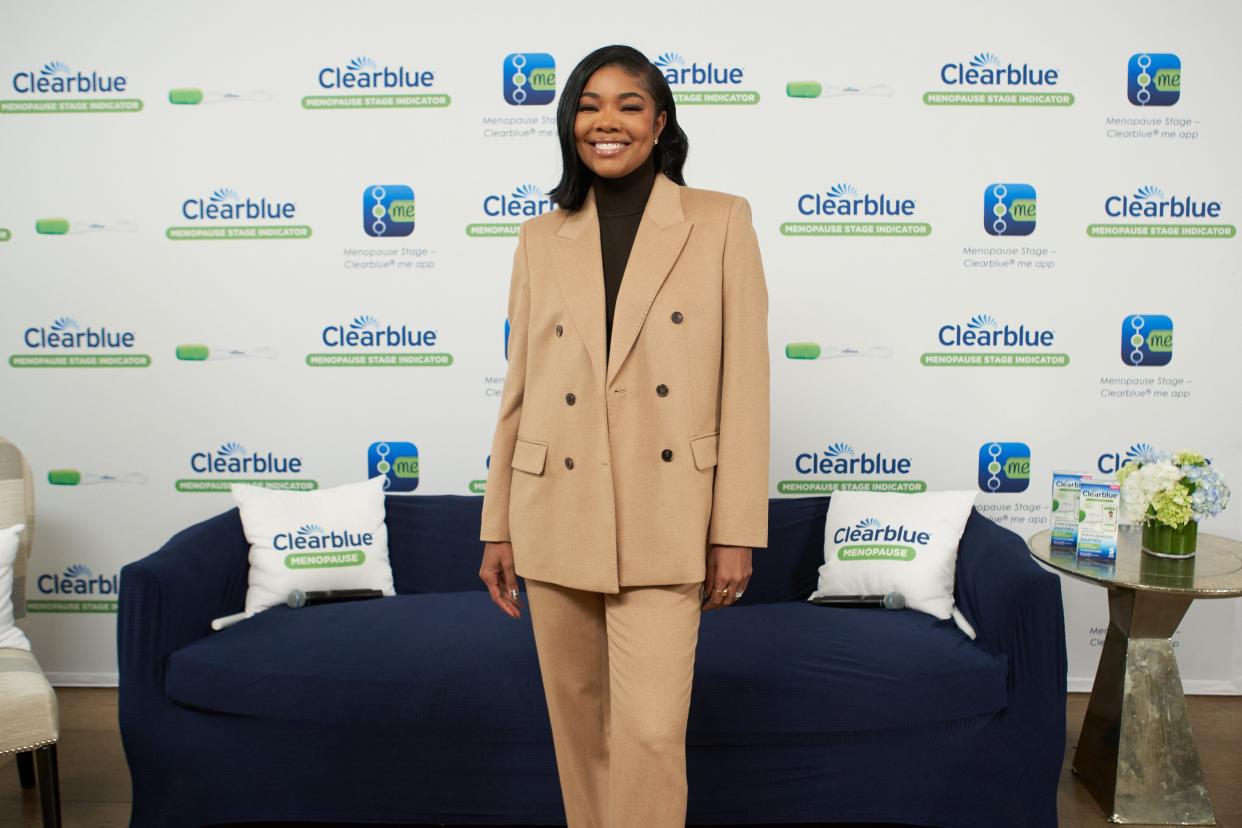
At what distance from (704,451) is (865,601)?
1482 millimetres

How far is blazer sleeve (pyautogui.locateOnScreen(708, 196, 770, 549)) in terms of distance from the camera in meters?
1.78

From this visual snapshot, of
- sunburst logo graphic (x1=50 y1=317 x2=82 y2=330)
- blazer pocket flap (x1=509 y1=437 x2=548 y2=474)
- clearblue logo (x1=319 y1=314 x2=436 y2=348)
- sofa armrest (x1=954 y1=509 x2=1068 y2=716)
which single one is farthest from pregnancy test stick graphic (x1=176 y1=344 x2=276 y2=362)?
sofa armrest (x1=954 y1=509 x2=1068 y2=716)

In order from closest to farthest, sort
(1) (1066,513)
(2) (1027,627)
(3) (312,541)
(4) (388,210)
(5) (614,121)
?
(5) (614,121) < (2) (1027,627) < (1) (1066,513) < (3) (312,541) < (4) (388,210)

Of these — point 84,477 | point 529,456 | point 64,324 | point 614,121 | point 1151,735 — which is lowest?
point 1151,735

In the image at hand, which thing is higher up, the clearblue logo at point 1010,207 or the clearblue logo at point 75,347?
the clearblue logo at point 1010,207

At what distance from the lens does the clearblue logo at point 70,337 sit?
3.69 m

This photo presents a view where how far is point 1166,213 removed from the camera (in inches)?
139

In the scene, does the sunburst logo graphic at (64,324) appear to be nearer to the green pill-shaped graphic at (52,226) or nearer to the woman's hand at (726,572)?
the green pill-shaped graphic at (52,226)

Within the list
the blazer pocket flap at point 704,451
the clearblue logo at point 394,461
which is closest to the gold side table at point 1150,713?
the blazer pocket flap at point 704,451

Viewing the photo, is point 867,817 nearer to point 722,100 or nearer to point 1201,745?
point 1201,745

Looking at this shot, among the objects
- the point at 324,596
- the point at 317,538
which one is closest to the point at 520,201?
the point at 317,538

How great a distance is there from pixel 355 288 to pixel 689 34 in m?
1.53

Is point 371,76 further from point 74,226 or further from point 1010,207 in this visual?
point 1010,207

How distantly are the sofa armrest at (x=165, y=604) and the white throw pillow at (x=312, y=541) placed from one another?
134mm
